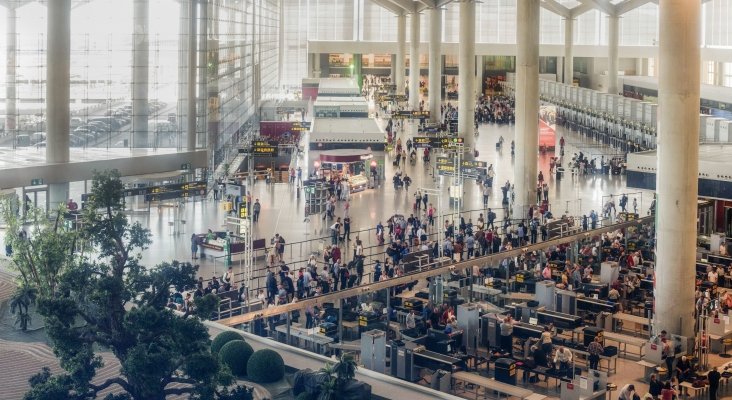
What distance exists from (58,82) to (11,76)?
5.15m

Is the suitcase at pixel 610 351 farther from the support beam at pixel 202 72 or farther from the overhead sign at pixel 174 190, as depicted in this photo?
the support beam at pixel 202 72

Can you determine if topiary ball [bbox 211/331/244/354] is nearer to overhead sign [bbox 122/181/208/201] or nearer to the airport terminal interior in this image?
the airport terminal interior

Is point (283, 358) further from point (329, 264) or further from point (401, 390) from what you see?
point (329, 264)

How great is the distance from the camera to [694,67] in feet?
88.0

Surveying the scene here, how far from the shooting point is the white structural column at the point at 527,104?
149ft

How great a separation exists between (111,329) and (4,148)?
28.9 meters

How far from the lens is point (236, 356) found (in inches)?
725

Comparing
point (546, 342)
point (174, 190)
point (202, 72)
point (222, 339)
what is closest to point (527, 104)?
point (202, 72)

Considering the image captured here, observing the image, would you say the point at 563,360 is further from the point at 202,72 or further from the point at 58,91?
the point at 202,72

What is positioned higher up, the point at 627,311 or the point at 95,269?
the point at 95,269

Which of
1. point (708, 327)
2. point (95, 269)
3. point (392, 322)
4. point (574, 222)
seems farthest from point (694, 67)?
point (95, 269)

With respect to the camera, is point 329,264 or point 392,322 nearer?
point 392,322

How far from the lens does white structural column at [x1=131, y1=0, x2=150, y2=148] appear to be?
46656mm

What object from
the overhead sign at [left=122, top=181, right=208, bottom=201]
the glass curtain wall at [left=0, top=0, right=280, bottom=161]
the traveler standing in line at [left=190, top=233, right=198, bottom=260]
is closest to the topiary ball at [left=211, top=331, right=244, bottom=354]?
the traveler standing in line at [left=190, top=233, right=198, bottom=260]
